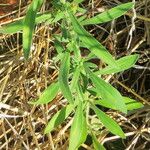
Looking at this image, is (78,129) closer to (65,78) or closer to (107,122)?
(107,122)

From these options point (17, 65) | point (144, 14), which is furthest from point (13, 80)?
point (144, 14)

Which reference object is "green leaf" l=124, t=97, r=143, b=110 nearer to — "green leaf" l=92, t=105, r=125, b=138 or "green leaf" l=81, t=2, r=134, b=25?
"green leaf" l=92, t=105, r=125, b=138

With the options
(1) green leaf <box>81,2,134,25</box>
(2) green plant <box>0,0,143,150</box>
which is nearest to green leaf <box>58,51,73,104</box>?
(2) green plant <box>0,0,143,150</box>

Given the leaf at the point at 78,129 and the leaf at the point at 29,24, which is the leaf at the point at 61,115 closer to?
the leaf at the point at 78,129

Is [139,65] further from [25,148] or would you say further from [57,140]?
[25,148]

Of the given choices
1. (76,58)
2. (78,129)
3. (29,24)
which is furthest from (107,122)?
(29,24)

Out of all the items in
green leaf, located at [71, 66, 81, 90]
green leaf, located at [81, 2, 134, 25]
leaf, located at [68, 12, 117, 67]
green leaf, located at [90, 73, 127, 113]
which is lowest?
green leaf, located at [90, 73, 127, 113]
